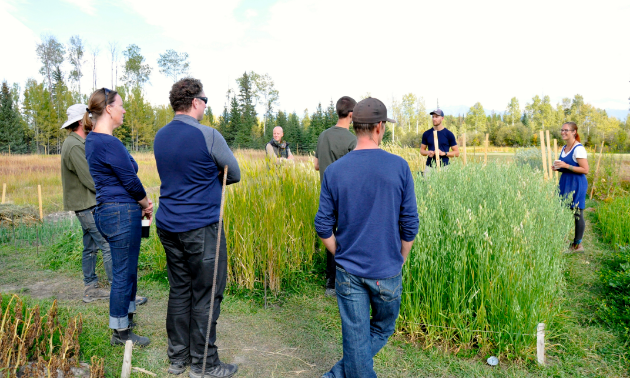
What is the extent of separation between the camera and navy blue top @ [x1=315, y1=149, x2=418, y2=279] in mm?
1881

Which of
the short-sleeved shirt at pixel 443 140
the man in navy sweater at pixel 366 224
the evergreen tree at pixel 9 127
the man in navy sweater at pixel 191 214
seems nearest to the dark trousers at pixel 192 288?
the man in navy sweater at pixel 191 214

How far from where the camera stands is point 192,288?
8.61 ft

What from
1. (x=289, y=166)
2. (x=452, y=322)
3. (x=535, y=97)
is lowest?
(x=452, y=322)

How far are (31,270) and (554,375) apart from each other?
6366 millimetres

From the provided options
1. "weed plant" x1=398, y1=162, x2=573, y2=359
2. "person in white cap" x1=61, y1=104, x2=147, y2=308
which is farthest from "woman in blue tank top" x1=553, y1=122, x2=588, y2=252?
"person in white cap" x1=61, y1=104, x2=147, y2=308

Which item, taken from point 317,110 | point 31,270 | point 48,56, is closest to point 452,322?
point 31,270

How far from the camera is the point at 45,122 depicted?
30953 millimetres

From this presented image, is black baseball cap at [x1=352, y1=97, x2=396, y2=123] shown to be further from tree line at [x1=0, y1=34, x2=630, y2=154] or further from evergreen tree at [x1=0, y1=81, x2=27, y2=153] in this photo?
evergreen tree at [x1=0, y1=81, x2=27, y2=153]

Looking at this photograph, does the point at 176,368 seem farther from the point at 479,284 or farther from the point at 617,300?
the point at 617,300

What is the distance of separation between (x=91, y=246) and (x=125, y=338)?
1680 mm

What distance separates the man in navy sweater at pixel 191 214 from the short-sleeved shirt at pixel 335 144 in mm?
1547

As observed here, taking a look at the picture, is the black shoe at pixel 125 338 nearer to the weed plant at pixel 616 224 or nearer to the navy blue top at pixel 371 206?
the navy blue top at pixel 371 206

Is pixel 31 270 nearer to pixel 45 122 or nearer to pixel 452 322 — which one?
pixel 452 322

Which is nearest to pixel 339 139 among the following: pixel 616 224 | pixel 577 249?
pixel 577 249
